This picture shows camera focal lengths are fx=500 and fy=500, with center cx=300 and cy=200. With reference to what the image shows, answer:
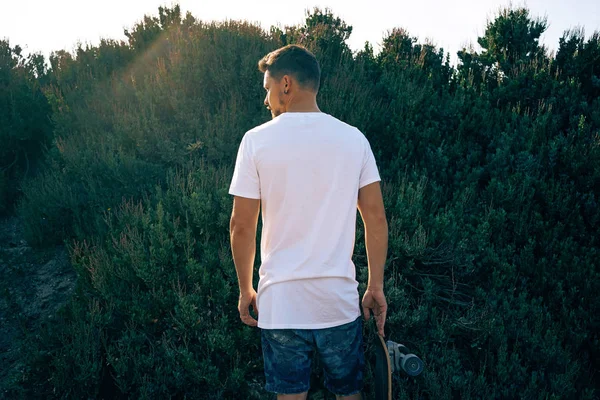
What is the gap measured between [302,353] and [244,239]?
0.62 meters

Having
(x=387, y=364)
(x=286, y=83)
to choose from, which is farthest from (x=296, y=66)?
(x=387, y=364)

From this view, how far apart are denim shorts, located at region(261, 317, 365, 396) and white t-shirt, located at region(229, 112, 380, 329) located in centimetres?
6

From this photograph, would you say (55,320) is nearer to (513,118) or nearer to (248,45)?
(248,45)

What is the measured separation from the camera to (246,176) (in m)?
2.36

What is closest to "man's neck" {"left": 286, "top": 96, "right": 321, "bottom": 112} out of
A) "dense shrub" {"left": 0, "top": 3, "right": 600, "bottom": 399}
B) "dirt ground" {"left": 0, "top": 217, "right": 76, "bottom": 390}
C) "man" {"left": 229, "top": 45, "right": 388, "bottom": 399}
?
"man" {"left": 229, "top": 45, "right": 388, "bottom": 399}

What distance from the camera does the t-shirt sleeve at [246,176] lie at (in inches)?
92.3

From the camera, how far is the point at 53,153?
704 cm

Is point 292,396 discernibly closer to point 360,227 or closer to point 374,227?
point 374,227

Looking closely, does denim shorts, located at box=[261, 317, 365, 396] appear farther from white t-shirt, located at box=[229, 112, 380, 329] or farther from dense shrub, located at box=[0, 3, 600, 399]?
dense shrub, located at box=[0, 3, 600, 399]

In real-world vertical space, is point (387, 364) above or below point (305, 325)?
A: below

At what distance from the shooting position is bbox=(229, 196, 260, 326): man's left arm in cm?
244

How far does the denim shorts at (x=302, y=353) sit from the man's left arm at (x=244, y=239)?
234 mm

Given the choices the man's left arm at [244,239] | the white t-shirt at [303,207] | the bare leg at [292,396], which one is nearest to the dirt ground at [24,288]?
the man's left arm at [244,239]

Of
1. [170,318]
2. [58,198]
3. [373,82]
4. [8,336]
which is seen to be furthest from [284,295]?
[373,82]
